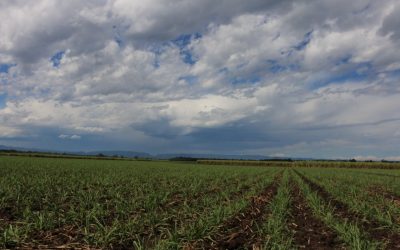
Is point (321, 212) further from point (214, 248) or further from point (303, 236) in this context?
point (214, 248)

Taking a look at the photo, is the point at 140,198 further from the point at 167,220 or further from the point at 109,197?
the point at 167,220

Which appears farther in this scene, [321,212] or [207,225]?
[321,212]

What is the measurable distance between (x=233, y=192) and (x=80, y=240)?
11.6 m

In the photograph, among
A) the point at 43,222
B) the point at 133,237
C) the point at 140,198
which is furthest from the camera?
the point at 140,198

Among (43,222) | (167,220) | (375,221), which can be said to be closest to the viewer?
(43,222)

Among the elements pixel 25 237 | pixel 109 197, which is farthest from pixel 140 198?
pixel 25 237

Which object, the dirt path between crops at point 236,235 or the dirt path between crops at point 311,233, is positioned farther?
the dirt path between crops at point 311,233

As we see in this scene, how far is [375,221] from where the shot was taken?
10.8 meters

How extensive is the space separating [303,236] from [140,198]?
671cm

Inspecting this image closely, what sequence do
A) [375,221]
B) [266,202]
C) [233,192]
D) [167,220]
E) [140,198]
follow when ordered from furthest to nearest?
[233,192] < [266,202] < [140,198] < [375,221] < [167,220]

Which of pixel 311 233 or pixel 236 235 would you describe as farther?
pixel 311 233

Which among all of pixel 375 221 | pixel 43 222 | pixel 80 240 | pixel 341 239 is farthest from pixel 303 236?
pixel 43 222

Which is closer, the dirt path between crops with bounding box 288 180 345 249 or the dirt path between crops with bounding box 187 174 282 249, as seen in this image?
the dirt path between crops with bounding box 187 174 282 249

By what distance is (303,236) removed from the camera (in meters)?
8.63
